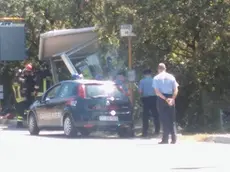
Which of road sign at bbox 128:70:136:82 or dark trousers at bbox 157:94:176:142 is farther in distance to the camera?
road sign at bbox 128:70:136:82

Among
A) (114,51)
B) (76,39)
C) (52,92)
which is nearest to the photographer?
(52,92)

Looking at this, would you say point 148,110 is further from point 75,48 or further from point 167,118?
point 75,48

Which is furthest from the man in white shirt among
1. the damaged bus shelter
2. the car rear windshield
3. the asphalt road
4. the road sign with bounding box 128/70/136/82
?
the damaged bus shelter

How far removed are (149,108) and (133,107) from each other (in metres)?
1.13

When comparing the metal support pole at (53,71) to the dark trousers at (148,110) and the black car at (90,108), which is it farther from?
the dark trousers at (148,110)

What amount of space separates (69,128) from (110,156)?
18.2 ft

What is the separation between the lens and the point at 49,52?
94.4 feet

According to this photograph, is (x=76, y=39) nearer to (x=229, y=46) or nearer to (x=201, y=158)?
(x=229, y=46)

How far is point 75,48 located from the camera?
2736cm

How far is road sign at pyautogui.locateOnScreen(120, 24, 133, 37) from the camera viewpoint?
2195 cm

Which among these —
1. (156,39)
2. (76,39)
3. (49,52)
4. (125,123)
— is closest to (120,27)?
(156,39)

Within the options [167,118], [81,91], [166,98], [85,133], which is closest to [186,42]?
[81,91]

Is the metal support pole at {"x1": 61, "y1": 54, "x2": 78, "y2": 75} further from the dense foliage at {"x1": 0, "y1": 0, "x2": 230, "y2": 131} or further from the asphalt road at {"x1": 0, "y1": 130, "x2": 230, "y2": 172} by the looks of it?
the asphalt road at {"x1": 0, "y1": 130, "x2": 230, "y2": 172}

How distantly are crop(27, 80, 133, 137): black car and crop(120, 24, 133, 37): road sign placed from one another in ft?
4.66
